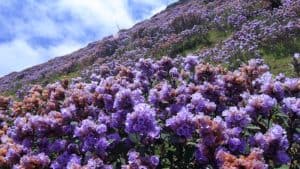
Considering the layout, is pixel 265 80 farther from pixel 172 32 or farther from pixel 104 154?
pixel 172 32

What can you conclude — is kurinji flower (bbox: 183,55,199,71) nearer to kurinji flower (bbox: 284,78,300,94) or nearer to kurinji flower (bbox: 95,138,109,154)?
kurinji flower (bbox: 284,78,300,94)

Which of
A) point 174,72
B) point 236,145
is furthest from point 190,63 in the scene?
point 236,145

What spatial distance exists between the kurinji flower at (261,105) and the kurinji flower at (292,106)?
0.14 m

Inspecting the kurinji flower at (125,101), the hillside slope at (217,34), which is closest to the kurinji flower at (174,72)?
the kurinji flower at (125,101)

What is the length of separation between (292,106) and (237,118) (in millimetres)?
641

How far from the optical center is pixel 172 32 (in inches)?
1043

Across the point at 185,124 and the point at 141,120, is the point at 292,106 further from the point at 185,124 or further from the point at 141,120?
the point at 141,120

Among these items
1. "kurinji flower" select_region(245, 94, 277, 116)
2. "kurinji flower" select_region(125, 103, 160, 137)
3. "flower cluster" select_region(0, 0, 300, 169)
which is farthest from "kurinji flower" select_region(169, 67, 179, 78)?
"kurinji flower" select_region(125, 103, 160, 137)

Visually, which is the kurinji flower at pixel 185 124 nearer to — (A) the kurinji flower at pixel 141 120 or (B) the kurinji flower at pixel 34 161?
(A) the kurinji flower at pixel 141 120

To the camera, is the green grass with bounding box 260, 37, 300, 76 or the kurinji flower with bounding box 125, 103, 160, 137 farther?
the green grass with bounding box 260, 37, 300, 76

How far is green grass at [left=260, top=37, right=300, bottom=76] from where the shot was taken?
14.3 metres

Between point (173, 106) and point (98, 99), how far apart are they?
1.22m

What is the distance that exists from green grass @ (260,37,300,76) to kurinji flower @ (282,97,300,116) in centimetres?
747

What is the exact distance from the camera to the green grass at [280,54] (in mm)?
14309
